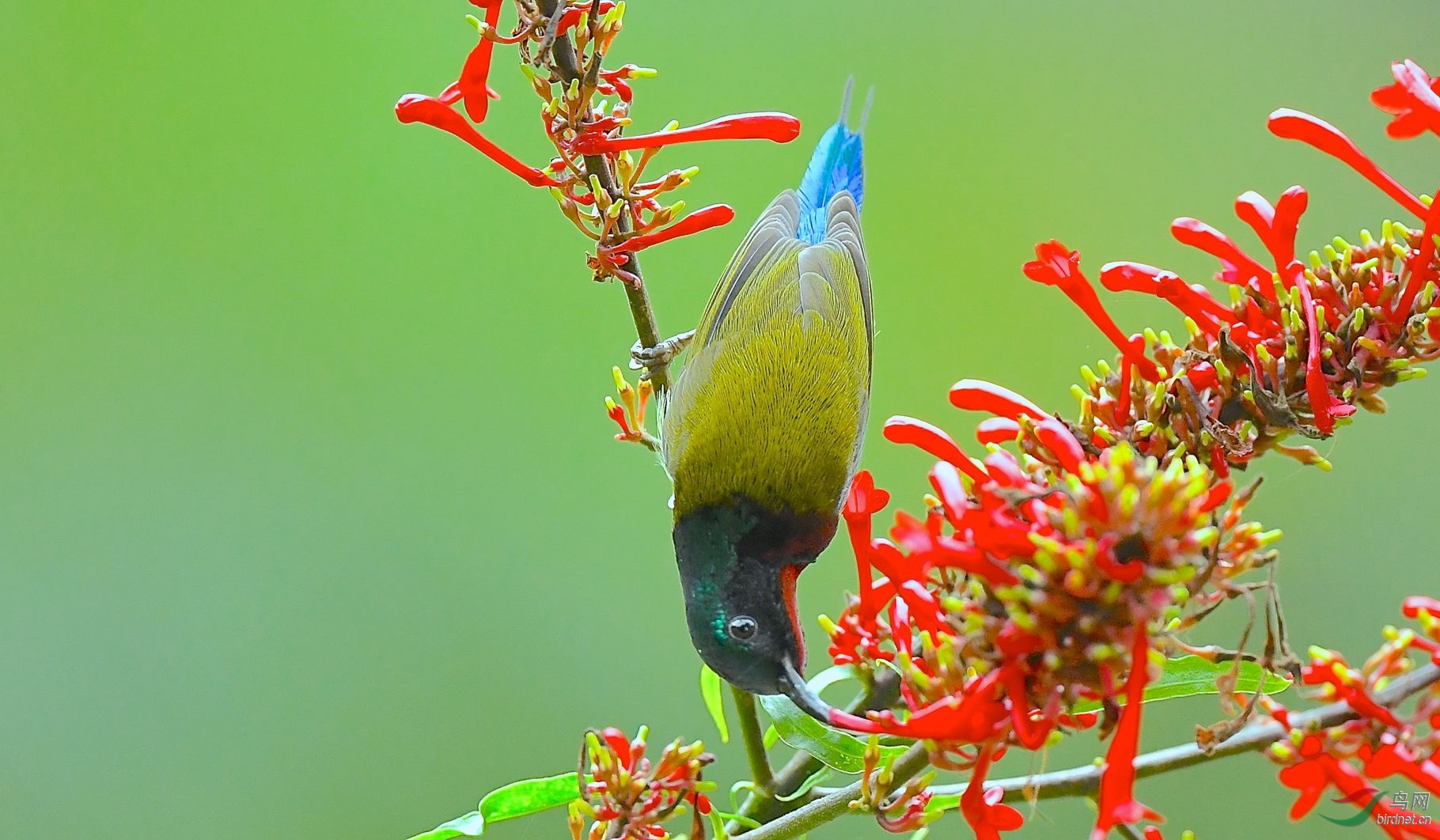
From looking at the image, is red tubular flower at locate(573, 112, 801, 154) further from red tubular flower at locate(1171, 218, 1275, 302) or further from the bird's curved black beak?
the bird's curved black beak

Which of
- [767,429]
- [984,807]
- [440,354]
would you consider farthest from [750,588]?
[440,354]

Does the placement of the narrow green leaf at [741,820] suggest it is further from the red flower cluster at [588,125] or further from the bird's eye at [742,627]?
the red flower cluster at [588,125]

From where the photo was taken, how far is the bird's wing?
1.14 meters

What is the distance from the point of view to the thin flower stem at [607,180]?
72cm

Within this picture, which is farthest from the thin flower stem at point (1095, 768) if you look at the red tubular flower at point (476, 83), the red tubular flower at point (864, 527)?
the red tubular flower at point (476, 83)

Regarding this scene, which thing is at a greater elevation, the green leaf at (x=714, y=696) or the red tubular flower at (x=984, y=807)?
the red tubular flower at (x=984, y=807)

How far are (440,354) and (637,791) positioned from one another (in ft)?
5.04

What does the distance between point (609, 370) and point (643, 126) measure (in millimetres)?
467

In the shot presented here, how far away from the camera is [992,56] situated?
2322 millimetres

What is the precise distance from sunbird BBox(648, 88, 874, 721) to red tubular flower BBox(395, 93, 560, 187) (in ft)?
1.29

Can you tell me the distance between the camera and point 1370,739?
513 millimetres

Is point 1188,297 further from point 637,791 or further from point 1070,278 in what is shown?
point 637,791

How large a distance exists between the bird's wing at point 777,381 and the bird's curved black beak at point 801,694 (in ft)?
0.88

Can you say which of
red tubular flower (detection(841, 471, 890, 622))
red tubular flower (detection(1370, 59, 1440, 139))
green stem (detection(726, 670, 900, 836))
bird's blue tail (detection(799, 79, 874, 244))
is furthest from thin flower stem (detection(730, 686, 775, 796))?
bird's blue tail (detection(799, 79, 874, 244))
